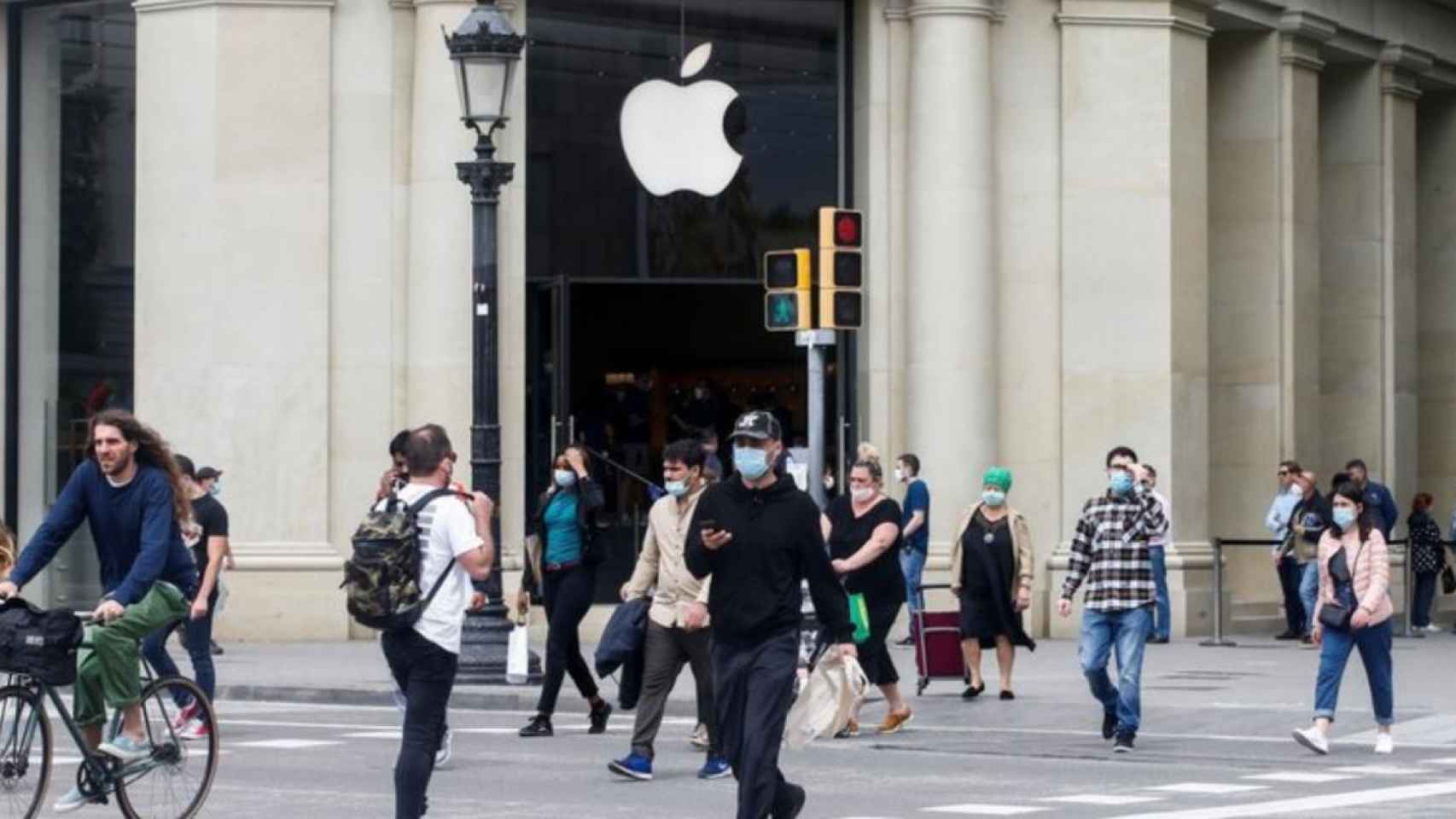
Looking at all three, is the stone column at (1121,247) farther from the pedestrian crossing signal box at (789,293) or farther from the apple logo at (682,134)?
the pedestrian crossing signal box at (789,293)

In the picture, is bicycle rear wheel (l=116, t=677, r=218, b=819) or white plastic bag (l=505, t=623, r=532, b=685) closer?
bicycle rear wheel (l=116, t=677, r=218, b=819)

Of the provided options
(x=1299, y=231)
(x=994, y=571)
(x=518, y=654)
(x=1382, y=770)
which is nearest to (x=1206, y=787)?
(x=1382, y=770)

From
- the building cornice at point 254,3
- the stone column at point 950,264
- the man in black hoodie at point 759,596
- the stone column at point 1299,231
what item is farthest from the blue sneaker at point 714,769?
the stone column at point 1299,231

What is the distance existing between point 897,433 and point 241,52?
23.0ft

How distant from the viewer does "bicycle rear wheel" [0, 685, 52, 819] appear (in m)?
12.7

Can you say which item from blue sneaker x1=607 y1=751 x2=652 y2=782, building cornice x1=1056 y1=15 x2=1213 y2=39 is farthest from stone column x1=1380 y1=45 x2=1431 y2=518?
blue sneaker x1=607 y1=751 x2=652 y2=782

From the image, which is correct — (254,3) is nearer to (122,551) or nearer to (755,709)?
(122,551)

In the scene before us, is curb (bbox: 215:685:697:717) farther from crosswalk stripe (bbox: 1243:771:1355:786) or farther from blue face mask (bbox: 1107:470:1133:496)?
crosswalk stripe (bbox: 1243:771:1355:786)

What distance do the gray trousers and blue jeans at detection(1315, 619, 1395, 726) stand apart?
12.5 feet

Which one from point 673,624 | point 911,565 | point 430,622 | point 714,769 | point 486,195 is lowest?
point 714,769

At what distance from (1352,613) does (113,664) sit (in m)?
7.98

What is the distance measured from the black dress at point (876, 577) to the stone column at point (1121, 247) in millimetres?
10397

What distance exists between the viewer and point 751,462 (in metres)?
12.6

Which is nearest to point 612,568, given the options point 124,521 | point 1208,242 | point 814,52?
point 814,52
